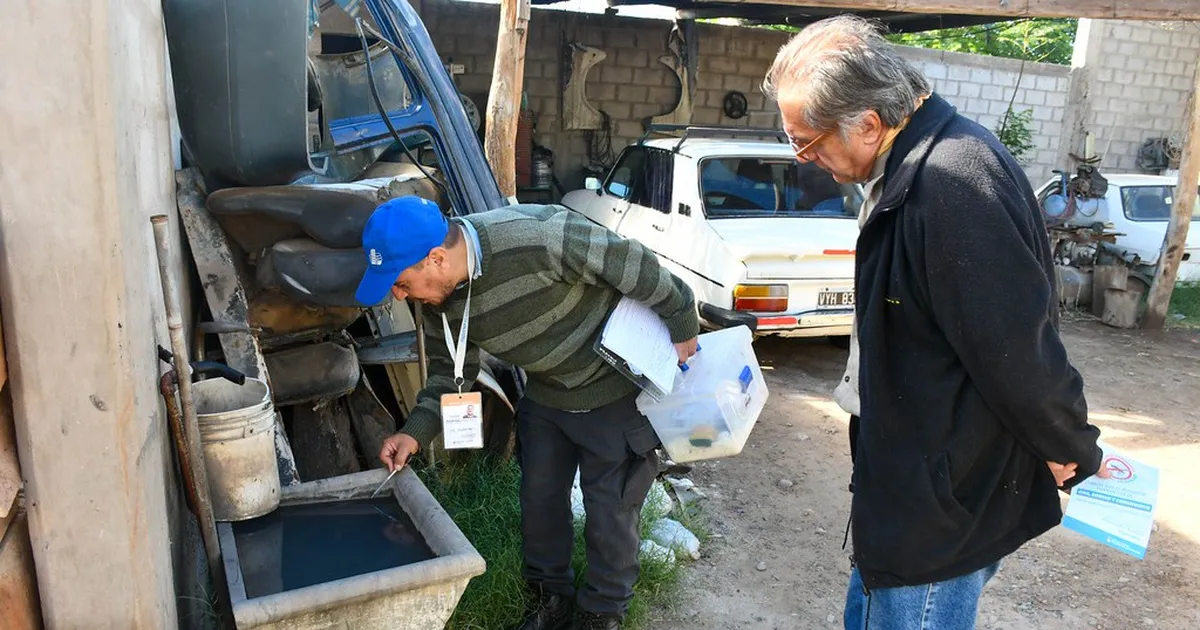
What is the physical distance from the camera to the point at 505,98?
16.6 ft

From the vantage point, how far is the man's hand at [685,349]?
2582 millimetres

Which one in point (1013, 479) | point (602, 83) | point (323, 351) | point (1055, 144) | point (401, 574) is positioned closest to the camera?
point (1013, 479)

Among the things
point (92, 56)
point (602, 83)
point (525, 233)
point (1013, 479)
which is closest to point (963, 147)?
point (1013, 479)

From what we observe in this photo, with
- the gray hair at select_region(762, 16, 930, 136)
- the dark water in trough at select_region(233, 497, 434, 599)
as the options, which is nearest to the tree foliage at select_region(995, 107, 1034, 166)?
the gray hair at select_region(762, 16, 930, 136)

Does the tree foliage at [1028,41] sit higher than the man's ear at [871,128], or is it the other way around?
the tree foliage at [1028,41]

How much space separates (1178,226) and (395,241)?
8214 millimetres

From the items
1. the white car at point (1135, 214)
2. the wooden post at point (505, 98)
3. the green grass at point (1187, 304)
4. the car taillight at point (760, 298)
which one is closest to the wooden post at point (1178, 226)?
the green grass at point (1187, 304)

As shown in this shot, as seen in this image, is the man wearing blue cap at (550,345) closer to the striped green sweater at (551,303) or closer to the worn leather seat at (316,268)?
the striped green sweater at (551,303)

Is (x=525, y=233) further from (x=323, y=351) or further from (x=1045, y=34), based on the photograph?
(x=1045, y=34)

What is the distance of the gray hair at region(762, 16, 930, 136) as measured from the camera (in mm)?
1596

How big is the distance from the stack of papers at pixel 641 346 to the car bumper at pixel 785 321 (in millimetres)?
2853

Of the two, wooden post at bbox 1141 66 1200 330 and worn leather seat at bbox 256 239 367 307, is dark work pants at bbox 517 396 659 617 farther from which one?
wooden post at bbox 1141 66 1200 330

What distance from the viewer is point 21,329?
1.38m

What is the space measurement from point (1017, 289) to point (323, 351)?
252cm
